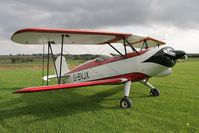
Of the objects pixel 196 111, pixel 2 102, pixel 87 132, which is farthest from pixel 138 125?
pixel 2 102

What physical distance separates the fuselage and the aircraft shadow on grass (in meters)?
0.99

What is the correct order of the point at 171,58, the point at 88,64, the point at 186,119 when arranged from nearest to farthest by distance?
the point at 186,119
the point at 171,58
the point at 88,64

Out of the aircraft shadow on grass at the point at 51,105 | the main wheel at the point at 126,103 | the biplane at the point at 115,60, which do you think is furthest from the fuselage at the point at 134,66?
the aircraft shadow on grass at the point at 51,105

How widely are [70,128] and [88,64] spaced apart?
13.2 feet

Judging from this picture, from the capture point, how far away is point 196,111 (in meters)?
5.95

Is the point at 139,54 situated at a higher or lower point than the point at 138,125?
higher

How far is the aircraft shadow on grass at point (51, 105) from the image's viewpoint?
6.12 meters

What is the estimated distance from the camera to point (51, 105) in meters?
7.18

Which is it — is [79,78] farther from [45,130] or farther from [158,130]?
[158,130]

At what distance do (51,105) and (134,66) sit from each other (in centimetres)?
311

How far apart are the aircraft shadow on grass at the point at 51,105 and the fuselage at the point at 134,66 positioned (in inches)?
39.0

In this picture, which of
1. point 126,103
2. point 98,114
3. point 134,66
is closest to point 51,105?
point 98,114

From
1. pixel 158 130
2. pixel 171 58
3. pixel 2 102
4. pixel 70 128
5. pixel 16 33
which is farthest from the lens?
pixel 2 102

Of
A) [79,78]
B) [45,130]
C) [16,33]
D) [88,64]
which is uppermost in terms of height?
[16,33]
